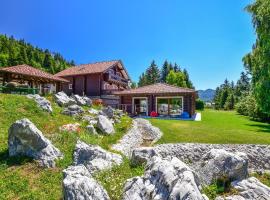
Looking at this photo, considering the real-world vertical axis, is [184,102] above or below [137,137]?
above

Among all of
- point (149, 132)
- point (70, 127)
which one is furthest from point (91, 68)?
point (70, 127)

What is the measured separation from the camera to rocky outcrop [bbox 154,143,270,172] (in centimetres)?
1546

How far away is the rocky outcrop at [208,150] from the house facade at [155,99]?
13.9 meters

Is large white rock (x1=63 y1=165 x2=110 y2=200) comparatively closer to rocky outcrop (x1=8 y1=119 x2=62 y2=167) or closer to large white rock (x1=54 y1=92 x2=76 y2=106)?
rocky outcrop (x1=8 y1=119 x2=62 y2=167)

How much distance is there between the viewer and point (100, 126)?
17.0m

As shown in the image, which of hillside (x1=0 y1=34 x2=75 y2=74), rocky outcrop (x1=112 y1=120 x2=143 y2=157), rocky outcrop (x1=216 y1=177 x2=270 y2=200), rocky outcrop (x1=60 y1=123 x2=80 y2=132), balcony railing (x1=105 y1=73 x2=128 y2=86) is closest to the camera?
rocky outcrop (x1=216 y1=177 x2=270 y2=200)

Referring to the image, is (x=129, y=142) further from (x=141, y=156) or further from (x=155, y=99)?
(x=155, y=99)

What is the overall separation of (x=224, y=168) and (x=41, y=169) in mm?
7252

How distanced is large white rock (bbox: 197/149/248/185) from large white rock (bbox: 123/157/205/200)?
257 centimetres

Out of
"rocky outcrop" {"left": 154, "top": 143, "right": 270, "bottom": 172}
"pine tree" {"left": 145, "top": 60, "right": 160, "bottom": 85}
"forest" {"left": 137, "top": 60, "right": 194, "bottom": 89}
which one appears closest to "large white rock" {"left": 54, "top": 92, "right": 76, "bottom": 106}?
"rocky outcrop" {"left": 154, "top": 143, "right": 270, "bottom": 172}

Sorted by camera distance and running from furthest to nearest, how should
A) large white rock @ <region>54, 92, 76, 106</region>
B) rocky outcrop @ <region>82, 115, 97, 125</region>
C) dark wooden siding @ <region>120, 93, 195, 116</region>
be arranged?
1. dark wooden siding @ <region>120, 93, 195, 116</region>
2. large white rock @ <region>54, 92, 76, 106</region>
3. rocky outcrop @ <region>82, 115, 97, 125</region>

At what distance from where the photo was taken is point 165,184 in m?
7.84

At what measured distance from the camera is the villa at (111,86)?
3056 centimetres

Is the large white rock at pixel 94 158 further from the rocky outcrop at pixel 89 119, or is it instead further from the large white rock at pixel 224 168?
the rocky outcrop at pixel 89 119
